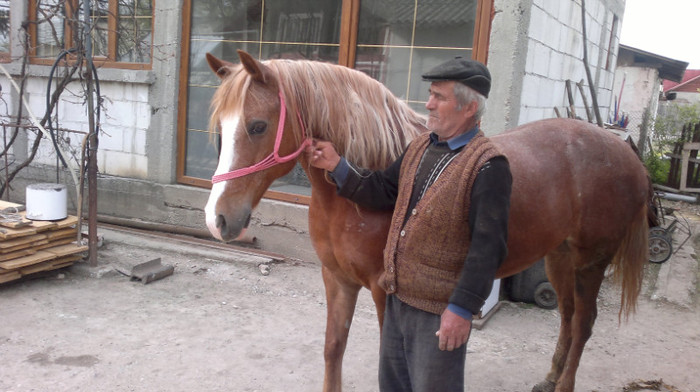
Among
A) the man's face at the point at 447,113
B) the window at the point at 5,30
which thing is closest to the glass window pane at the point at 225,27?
the window at the point at 5,30

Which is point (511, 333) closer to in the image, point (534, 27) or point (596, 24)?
point (534, 27)

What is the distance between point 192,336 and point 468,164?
8.76 feet

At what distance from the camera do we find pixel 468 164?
1616 millimetres

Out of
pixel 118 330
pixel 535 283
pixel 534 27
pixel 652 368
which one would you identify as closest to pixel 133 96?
pixel 118 330

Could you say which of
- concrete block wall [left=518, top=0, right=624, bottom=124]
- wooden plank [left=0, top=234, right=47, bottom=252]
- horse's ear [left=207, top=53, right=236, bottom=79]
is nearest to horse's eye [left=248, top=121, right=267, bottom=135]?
horse's ear [left=207, top=53, right=236, bottom=79]

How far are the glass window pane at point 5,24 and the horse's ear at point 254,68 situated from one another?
6.81 meters

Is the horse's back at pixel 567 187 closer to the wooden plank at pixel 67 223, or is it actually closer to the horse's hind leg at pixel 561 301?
the horse's hind leg at pixel 561 301

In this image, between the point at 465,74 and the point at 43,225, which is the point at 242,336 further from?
the point at 465,74

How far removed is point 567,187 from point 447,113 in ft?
4.35

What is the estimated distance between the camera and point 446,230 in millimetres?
1667

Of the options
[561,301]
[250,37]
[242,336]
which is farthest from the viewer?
[250,37]

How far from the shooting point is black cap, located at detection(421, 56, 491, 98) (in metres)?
1.62

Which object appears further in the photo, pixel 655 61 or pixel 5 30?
pixel 655 61

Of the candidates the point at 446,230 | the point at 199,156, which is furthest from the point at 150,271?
the point at 446,230
